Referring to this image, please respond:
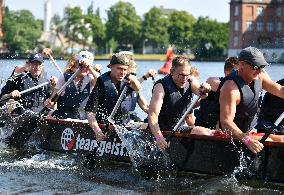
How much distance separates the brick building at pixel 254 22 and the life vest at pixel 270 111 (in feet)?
303

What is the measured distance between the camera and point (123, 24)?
368ft

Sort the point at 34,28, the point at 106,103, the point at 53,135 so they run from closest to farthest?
the point at 106,103 → the point at 53,135 → the point at 34,28

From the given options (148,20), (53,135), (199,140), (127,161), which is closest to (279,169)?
(199,140)

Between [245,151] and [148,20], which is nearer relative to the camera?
[245,151]

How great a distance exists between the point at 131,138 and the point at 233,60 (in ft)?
5.92

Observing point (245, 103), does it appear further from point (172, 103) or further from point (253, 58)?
point (172, 103)

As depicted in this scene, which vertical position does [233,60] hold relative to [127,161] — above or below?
above

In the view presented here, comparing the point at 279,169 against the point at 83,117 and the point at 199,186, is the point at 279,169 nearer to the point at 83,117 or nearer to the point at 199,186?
the point at 199,186

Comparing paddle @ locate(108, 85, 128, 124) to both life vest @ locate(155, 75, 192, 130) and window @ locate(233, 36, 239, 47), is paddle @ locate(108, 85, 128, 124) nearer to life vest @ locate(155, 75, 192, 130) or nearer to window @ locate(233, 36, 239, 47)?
life vest @ locate(155, 75, 192, 130)

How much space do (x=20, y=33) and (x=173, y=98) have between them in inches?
4146

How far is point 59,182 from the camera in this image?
9414 mm

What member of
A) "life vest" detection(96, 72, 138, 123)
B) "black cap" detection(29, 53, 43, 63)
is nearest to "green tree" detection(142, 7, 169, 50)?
"black cap" detection(29, 53, 43, 63)

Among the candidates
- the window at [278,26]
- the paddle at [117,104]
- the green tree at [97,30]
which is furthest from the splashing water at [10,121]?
the green tree at [97,30]

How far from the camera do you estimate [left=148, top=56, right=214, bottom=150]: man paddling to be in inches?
348
